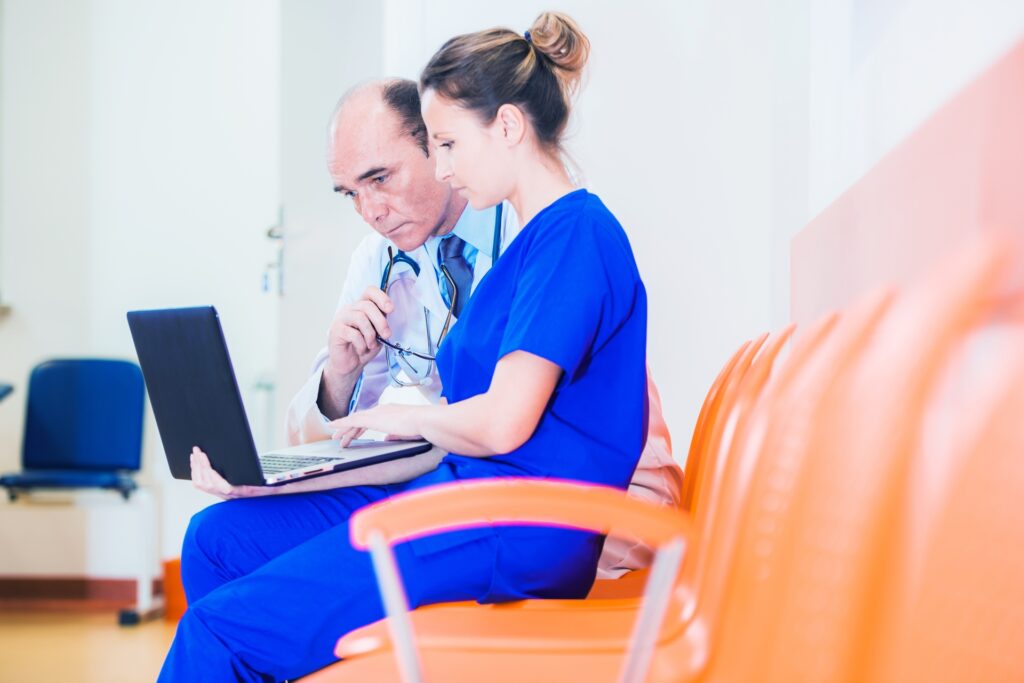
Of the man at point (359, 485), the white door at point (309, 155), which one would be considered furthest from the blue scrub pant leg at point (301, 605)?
the white door at point (309, 155)

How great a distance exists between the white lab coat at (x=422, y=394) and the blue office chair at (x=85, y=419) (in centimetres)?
157

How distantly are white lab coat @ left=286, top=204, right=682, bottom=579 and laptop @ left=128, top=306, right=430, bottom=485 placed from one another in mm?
52

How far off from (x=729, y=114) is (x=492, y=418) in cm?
140

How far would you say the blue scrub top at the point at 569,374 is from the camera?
1029mm

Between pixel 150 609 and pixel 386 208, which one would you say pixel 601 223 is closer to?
pixel 386 208

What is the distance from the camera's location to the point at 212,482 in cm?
120

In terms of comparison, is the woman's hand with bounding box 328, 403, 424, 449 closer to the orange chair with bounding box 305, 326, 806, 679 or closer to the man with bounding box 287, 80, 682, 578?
the orange chair with bounding box 305, 326, 806, 679

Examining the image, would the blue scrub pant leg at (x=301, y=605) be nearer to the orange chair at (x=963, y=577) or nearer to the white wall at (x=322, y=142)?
the orange chair at (x=963, y=577)

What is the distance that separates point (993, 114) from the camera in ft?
2.47

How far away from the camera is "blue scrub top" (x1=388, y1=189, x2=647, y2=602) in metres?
1.03

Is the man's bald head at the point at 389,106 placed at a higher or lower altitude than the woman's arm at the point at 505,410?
higher

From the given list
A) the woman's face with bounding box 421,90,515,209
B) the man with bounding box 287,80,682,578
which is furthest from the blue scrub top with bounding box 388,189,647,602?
the man with bounding box 287,80,682,578

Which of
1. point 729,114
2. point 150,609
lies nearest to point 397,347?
point 729,114

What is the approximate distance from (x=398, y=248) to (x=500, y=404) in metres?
0.86
